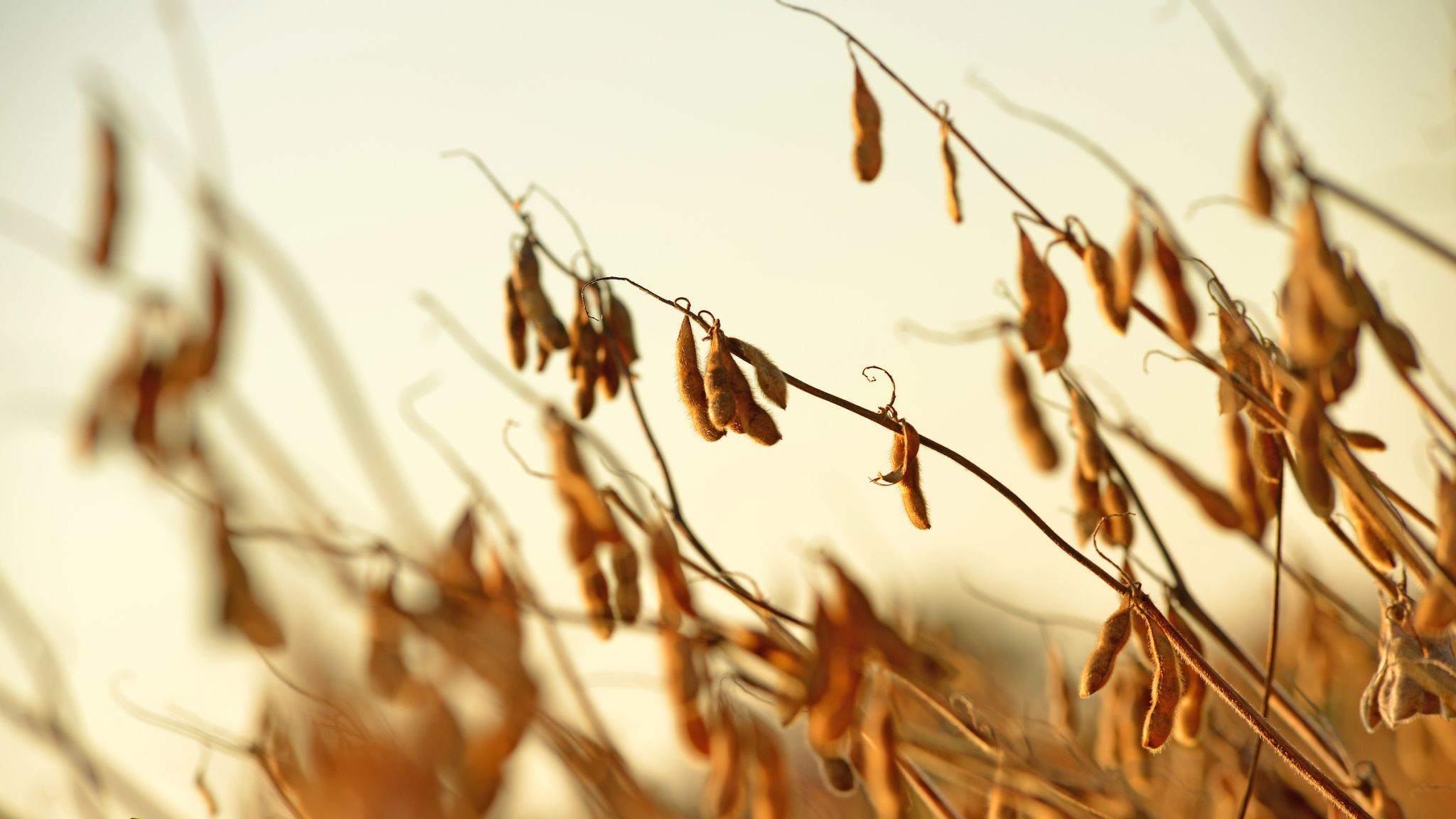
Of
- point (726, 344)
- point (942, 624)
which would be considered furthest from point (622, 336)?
point (942, 624)

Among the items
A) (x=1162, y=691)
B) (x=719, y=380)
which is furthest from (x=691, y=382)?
(x=1162, y=691)

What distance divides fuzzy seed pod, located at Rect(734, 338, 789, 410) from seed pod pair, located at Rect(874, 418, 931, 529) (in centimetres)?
14

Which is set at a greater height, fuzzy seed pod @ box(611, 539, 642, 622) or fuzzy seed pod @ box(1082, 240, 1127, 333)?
fuzzy seed pod @ box(1082, 240, 1127, 333)

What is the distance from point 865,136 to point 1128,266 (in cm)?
42

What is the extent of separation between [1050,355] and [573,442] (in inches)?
27.6

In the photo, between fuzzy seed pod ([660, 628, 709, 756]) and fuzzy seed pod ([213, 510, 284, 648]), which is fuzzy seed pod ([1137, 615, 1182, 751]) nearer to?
fuzzy seed pod ([660, 628, 709, 756])

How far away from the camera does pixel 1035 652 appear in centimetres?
725

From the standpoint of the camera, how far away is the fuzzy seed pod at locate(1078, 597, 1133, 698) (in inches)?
59.2

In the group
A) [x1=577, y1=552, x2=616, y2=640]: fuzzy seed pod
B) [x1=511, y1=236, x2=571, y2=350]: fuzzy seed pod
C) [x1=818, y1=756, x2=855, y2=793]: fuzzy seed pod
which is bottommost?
[x1=818, y1=756, x2=855, y2=793]: fuzzy seed pod

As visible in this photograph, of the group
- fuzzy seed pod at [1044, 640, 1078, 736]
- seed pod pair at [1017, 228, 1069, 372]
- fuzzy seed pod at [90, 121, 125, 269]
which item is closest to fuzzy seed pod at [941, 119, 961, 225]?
seed pod pair at [1017, 228, 1069, 372]

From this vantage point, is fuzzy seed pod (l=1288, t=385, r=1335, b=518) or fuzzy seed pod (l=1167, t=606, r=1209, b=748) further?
fuzzy seed pod (l=1167, t=606, r=1209, b=748)

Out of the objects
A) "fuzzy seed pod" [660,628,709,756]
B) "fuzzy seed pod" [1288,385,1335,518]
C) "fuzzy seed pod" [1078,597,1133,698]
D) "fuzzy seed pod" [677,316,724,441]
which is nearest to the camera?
"fuzzy seed pod" [1288,385,1335,518]

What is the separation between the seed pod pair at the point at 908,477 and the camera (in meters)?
1.52

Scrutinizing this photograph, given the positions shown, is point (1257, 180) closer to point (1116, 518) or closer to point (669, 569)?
point (1116, 518)
